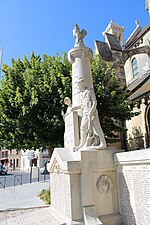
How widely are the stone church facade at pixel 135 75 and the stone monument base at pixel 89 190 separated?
30.7 feet

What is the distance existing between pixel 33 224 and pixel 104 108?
263 inches

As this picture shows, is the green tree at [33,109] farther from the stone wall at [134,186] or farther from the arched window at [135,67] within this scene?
the arched window at [135,67]

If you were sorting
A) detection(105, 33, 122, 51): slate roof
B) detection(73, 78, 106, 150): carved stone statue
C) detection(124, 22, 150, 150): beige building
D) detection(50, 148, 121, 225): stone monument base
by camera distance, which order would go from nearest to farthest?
detection(50, 148, 121, 225): stone monument base
detection(73, 78, 106, 150): carved stone statue
detection(124, 22, 150, 150): beige building
detection(105, 33, 122, 51): slate roof

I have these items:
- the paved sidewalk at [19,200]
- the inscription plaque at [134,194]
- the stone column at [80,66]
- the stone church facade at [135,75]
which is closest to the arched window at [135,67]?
the stone church facade at [135,75]

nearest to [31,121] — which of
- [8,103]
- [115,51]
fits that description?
[8,103]

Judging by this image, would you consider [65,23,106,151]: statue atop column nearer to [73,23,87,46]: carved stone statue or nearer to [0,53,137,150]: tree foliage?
[73,23,87,46]: carved stone statue

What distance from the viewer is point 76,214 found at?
4887mm

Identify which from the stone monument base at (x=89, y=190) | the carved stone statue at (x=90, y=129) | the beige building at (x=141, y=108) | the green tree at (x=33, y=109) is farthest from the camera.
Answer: the beige building at (x=141, y=108)

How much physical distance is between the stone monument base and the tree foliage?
4369 mm

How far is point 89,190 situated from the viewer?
5.01 metres

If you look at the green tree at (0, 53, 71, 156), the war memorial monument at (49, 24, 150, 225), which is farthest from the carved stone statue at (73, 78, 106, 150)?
the green tree at (0, 53, 71, 156)

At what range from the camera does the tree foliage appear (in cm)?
967

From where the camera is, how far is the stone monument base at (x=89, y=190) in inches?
193

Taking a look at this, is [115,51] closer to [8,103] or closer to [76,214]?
[8,103]
